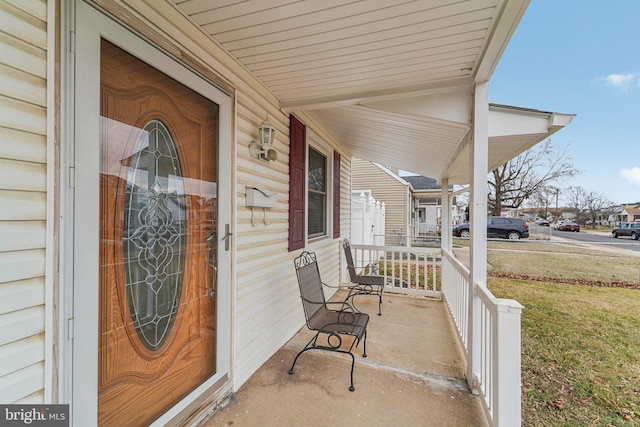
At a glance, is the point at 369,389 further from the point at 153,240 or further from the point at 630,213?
the point at 630,213

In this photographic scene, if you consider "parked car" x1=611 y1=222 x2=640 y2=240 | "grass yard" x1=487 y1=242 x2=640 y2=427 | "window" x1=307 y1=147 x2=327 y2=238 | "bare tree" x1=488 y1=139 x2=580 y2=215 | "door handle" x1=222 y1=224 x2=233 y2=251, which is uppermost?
"bare tree" x1=488 y1=139 x2=580 y2=215

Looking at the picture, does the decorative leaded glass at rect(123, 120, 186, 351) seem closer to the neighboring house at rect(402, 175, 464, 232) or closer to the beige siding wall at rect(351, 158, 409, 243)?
the neighboring house at rect(402, 175, 464, 232)

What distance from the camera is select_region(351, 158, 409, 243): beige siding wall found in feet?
40.8

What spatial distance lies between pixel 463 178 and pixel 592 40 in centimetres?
1006

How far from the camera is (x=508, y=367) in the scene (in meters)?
1.54

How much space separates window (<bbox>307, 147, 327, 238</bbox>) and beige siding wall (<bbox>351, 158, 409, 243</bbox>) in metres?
8.32

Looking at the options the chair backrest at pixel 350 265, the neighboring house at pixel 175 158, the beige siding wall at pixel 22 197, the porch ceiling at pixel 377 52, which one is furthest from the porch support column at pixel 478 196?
the beige siding wall at pixel 22 197

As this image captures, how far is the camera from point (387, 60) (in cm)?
206

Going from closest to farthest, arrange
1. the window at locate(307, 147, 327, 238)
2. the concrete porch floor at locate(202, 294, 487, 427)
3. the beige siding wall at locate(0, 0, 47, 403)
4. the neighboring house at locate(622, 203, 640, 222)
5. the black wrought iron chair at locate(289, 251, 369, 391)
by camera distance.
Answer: the beige siding wall at locate(0, 0, 47, 403)
the concrete porch floor at locate(202, 294, 487, 427)
the black wrought iron chair at locate(289, 251, 369, 391)
the window at locate(307, 147, 327, 238)
the neighboring house at locate(622, 203, 640, 222)

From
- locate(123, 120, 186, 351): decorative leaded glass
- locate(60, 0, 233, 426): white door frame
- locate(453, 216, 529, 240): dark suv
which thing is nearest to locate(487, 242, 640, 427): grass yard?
locate(123, 120, 186, 351): decorative leaded glass

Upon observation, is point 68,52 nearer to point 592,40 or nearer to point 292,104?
point 292,104

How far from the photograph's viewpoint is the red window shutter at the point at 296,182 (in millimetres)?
3197

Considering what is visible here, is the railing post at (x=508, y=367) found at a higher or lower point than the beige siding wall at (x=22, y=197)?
lower

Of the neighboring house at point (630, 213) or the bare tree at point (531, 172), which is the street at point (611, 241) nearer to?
the bare tree at point (531, 172)
